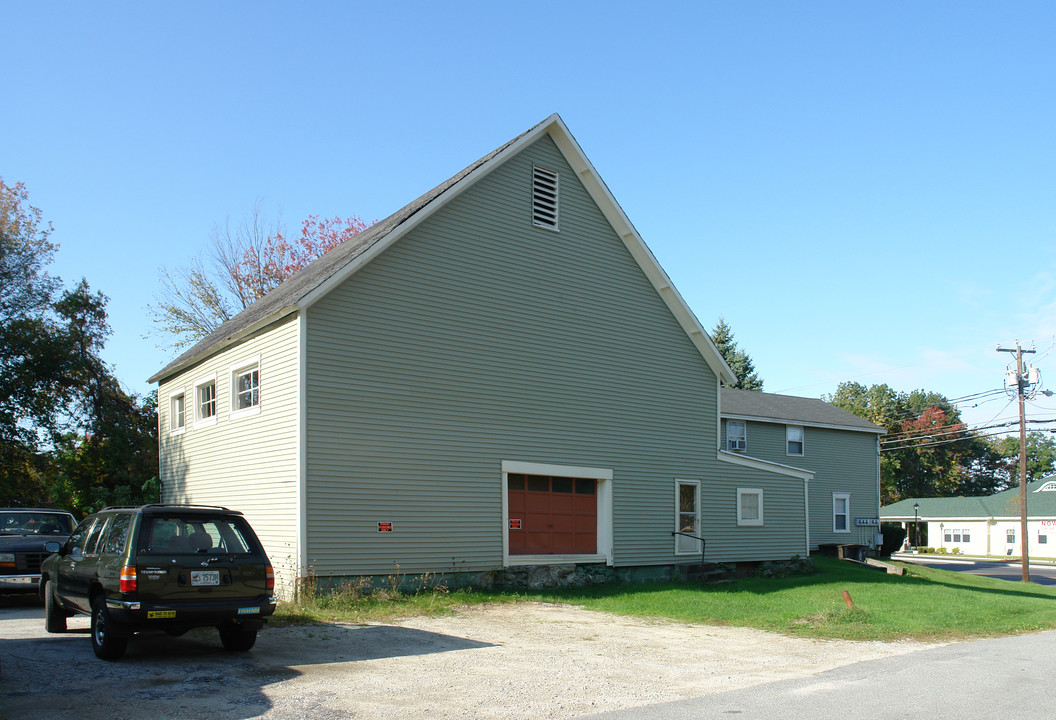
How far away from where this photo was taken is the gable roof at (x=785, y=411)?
33.8 m

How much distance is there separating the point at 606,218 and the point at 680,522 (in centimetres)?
796

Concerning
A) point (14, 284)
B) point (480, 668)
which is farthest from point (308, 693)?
point (14, 284)

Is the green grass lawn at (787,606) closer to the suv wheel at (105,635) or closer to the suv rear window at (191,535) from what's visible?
the suv rear window at (191,535)

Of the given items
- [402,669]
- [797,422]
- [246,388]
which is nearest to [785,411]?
[797,422]

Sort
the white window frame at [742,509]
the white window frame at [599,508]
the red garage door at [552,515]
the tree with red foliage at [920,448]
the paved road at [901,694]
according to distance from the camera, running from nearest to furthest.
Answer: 1. the paved road at [901,694]
2. the white window frame at [599,508]
3. the red garage door at [552,515]
4. the white window frame at [742,509]
5. the tree with red foliage at [920,448]

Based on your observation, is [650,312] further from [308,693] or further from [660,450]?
[308,693]

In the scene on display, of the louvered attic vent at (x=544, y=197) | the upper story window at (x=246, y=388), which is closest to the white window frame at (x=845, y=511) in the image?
the louvered attic vent at (x=544, y=197)

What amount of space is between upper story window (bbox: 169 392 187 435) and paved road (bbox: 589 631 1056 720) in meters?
17.5

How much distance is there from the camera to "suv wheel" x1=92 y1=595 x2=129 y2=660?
9.49m

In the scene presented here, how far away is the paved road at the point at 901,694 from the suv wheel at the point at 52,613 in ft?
25.8

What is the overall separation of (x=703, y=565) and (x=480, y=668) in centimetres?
1334

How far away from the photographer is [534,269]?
19.8 meters

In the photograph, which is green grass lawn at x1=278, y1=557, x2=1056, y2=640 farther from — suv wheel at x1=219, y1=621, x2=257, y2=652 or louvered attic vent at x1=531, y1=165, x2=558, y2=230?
→ louvered attic vent at x1=531, y1=165, x2=558, y2=230

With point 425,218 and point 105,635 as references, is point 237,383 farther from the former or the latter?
point 105,635
